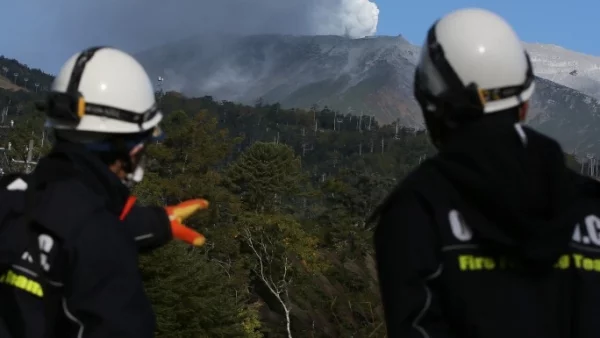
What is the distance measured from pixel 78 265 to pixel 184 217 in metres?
0.60

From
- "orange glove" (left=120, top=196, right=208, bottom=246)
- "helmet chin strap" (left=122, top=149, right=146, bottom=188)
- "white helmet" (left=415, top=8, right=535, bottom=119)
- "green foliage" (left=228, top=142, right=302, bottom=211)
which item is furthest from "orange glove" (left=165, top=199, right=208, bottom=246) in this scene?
"green foliage" (left=228, top=142, right=302, bottom=211)

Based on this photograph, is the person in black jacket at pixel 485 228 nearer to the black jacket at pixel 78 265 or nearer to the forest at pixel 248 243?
the black jacket at pixel 78 265

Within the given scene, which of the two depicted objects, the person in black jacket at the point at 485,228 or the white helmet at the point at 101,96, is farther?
the white helmet at the point at 101,96

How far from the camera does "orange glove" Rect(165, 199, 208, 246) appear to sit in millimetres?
3316

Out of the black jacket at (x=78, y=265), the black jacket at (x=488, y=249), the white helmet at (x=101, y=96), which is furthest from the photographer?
the white helmet at (x=101, y=96)

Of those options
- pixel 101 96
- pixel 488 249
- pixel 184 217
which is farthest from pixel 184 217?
pixel 488 249

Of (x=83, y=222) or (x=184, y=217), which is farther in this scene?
(x=184, y=217)

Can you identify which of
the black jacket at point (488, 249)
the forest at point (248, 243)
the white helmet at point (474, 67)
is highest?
the white helmet at point (474, 67)

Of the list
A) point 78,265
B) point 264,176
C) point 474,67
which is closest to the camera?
point 474,67

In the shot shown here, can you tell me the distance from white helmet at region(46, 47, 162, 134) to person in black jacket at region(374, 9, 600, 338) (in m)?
1.16

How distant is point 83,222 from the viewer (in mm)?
2914

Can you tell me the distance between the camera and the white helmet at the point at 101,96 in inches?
128

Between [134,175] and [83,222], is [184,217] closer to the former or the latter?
[134,175]

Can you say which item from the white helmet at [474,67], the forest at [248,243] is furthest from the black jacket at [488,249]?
the forest at [248,243]
